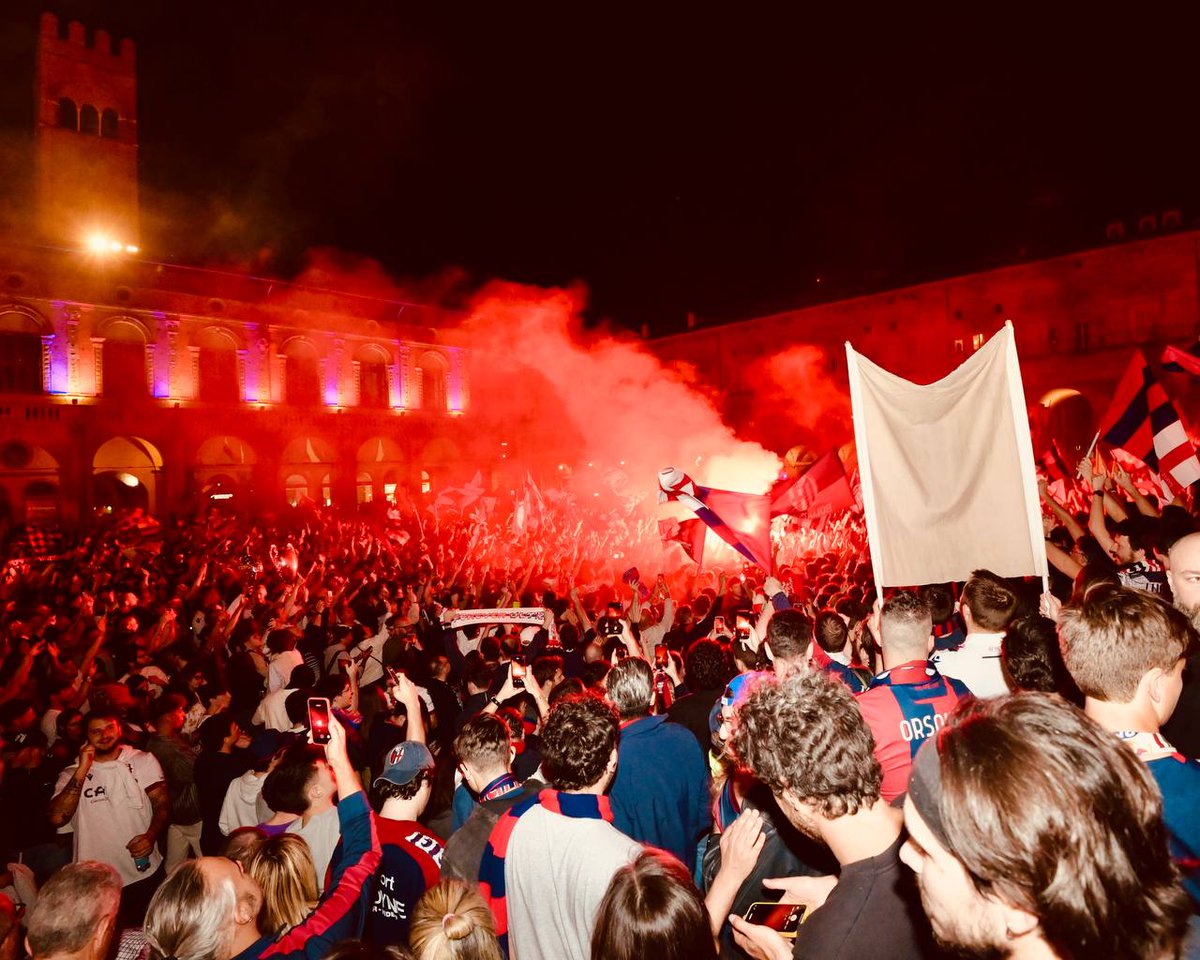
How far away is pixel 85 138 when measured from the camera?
41.2 m

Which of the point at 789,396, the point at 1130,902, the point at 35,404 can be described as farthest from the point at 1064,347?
the point at 35,404

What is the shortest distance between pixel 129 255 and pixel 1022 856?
40214 millimetres

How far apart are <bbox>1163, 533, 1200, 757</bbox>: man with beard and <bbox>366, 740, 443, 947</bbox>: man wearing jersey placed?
2857 mm

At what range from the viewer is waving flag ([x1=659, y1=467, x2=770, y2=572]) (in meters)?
7.23

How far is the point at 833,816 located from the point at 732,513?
5.81m

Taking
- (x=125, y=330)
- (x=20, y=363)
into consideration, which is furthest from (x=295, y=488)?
Answer: (x=20, y=363)

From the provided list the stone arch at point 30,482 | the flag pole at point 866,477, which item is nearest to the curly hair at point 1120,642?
the flag pole at point 866,477

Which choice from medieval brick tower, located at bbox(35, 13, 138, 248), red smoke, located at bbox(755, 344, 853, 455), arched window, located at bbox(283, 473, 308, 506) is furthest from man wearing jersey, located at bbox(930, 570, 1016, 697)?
medieval brick tower, located at bbox(35, 13, 138, 248)

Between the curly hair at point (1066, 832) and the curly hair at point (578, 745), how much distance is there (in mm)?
1643

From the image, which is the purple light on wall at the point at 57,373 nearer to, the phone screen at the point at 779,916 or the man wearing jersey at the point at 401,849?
the man wearing jersey at the point at 401,849

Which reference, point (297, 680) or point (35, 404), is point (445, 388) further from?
point (297, 680)

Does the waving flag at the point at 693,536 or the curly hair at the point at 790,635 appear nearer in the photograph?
the curly hair at the point at 790,635

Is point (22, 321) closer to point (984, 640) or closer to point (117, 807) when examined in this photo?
point (117, 807)

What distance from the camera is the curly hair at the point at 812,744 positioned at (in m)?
1.93
